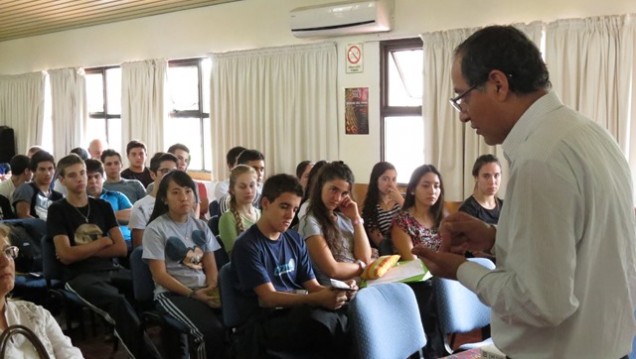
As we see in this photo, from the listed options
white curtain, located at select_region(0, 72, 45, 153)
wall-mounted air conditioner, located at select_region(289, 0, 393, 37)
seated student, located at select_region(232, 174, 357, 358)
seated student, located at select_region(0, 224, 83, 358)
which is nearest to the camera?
seated student, located at select_region(0, 224, 83, 358)

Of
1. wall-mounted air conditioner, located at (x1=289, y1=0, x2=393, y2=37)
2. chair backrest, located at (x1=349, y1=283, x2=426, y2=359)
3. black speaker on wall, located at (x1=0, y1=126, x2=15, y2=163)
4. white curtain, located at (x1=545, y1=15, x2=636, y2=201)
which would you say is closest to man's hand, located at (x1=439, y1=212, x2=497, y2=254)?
chair backrest, located at (x1=349, y1=283, x2=426, y2=359)

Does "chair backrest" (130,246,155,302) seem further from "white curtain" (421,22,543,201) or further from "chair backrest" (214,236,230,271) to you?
"white curtain" (421,22,543,201)

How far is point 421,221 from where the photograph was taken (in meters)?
4.21

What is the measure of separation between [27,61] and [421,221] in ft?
27.8

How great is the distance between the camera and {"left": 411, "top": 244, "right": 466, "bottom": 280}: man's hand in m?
1.44

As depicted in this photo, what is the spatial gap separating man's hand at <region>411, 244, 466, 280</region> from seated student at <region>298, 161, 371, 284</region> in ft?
6.28

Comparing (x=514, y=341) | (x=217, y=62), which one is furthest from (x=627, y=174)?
(x=217, y=62)

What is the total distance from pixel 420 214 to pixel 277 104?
3091mm

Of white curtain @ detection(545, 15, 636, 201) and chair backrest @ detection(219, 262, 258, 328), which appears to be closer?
chair backrest @ detection(219, 262, 258, 328)

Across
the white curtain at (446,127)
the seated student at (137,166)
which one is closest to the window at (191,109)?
the seated student at (137,166)

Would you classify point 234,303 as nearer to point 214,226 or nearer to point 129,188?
point 214,226

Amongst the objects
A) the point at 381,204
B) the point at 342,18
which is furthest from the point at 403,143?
the point at 381,204

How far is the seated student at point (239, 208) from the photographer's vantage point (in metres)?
3.95

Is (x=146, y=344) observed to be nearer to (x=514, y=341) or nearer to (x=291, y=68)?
(x=514, y=341)
